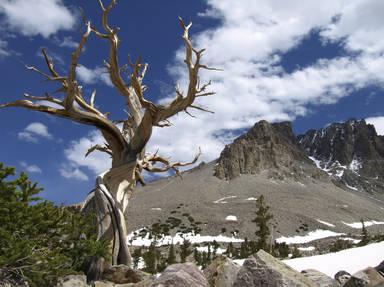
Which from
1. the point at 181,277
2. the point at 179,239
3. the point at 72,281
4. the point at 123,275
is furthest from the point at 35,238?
the point at 179,239

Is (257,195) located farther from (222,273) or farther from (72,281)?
(222,273)

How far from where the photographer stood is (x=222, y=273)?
604 centimetres

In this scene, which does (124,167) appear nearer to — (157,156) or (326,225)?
(157,156)

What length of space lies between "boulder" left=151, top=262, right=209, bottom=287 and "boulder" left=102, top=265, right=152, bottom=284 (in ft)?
7.25

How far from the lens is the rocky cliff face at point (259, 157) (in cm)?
14075

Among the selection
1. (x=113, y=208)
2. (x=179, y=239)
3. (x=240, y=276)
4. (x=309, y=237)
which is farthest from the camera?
(x=309, y=237)

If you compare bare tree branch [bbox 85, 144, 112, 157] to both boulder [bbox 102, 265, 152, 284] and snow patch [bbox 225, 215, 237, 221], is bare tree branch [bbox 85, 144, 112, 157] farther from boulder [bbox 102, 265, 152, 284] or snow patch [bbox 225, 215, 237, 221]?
snow patch [bbox 225, 215, 237, 221]

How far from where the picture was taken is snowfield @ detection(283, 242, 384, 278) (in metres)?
14.4

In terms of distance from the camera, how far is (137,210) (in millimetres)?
90125

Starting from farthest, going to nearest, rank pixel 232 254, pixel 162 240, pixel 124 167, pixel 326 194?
1. pixel 326 194
2. pixel 162 240
3. pixel 232 254
4. pixel 124 167

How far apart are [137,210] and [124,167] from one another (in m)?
81.8

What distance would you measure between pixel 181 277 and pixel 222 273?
1.04 metres

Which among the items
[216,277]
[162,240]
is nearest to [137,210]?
[162,240]

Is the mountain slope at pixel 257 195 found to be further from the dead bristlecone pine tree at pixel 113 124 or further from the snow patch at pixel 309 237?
the dead bristlecone pine tree at pixel 113 124
